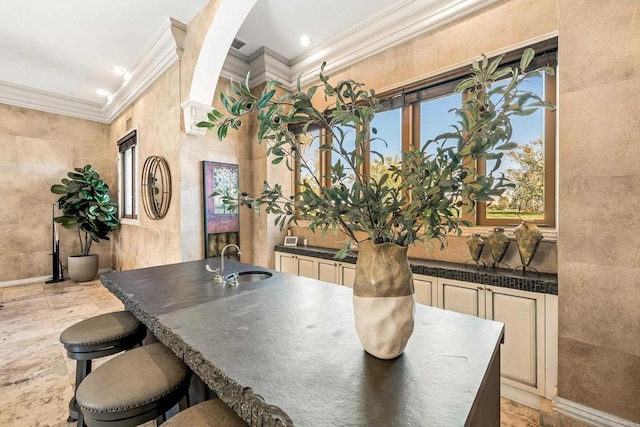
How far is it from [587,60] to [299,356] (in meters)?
2.04

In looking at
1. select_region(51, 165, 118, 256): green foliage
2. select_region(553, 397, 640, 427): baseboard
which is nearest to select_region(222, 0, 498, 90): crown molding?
select_region(553, 397, 640, 427): baseboard

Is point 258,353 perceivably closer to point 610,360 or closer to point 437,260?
point 610,360

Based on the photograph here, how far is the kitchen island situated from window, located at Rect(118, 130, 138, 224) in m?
4.04

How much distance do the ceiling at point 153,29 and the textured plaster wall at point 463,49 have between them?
0.39 feet

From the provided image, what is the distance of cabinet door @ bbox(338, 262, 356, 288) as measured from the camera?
9.58 feet

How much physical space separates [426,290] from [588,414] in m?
1.09

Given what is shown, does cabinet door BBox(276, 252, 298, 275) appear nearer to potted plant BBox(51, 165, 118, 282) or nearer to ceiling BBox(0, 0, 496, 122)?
ceiling BBox(0, 0, 496, 122)

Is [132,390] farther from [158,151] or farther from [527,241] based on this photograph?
[158,151]

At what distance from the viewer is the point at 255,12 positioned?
118 inches

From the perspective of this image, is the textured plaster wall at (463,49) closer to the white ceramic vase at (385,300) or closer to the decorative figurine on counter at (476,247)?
the decorative figurine on counter at (476,247)

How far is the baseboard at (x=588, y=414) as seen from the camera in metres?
1.45

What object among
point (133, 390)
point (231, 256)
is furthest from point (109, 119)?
point (133, 390)

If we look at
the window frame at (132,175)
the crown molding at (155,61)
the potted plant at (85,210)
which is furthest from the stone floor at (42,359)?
the crown molding at (155,61)

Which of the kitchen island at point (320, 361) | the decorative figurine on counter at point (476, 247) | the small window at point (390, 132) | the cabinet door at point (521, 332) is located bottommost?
the cabinet door at point (521, 332)
